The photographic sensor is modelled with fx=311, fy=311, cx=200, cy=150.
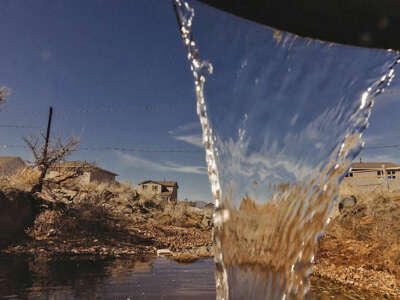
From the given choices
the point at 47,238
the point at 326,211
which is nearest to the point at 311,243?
the point at 326,211

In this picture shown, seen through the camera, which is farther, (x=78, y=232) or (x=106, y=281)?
(x=78, y=232)

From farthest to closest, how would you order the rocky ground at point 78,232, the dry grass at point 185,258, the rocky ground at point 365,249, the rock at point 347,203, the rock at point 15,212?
the rock at point 347,203 < the rock at point 15,212 < the rocky ground at point 78,232 < the dry grass at point 185,258 < the rocky ground at point 365,249

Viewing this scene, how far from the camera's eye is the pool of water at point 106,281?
14.7ft

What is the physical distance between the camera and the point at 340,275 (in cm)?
669

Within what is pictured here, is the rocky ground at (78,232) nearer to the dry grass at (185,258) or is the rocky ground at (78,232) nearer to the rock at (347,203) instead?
the dry grass at (185,258)

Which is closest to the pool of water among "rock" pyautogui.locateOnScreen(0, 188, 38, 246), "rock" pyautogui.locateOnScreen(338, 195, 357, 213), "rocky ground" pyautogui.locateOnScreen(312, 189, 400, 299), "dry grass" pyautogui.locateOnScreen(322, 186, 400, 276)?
"rocky ground" pyautogui.locateOnScreen(312, 189, 400, 299)

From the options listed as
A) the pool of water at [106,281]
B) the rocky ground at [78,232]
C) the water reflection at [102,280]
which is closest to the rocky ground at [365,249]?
the pool of water at [106,281]

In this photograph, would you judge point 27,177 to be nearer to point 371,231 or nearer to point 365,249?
point 365,249

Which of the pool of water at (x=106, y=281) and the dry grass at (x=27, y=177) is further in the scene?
the dry grass at (x=27, y=177)

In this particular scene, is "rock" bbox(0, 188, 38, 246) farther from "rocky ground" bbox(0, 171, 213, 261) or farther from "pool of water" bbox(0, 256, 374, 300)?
"pool of water" bbox(0, 256, 374, 300)

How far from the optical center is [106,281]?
17.8 feet

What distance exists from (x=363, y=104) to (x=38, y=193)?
1289 centimetres

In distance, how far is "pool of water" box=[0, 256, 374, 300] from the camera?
4.48m

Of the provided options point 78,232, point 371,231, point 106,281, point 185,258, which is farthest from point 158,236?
point 106,281
